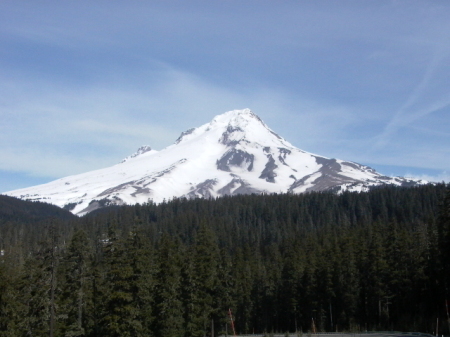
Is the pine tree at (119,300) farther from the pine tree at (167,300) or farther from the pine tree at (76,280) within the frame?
the pine tree at (76,280)

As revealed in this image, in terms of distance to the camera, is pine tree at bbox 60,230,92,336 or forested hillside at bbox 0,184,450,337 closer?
forested hillside at bbox 0,184,450,337

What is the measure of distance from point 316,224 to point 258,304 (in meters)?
92.3

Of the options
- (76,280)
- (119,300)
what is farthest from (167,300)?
(119,300)

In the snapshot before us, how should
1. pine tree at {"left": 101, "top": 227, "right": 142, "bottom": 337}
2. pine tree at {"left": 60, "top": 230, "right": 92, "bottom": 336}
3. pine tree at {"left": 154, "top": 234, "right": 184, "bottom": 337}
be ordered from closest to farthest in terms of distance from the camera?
pine tree at {"left": 101, "top": 227, "right": 142, "bottom": 337}, pine tree at {"left": 60, "top": 230, "right": 92, "bottom": 336}, pine tree at {"left": 154, "top": 234, "right": 184, "bottom": 337}

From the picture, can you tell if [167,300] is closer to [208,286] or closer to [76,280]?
[208,286]

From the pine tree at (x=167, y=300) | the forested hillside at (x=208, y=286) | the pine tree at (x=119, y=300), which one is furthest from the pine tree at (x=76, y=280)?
the pine tree at (x=119, y=300)

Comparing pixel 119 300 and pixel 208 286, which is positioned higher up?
pixel 208 286

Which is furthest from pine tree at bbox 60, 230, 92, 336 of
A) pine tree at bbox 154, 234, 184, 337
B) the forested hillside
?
pine tree at bbox 154, 234, 184, 337

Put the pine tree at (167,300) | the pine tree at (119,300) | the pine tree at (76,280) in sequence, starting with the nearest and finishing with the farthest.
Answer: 1. the pine tree at (119,300)
2. the pine tree at (76,280)
3. the pine tree at (167,300)

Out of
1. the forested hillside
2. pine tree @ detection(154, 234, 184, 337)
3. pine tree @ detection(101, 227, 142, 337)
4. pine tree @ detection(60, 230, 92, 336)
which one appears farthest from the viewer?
pine tree @ detection(154, 234, 184, 337)

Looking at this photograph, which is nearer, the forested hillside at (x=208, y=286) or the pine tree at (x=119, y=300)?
the pine tree at (x=119, y=300)

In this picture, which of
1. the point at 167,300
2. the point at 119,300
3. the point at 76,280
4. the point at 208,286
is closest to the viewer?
the point at 119,300

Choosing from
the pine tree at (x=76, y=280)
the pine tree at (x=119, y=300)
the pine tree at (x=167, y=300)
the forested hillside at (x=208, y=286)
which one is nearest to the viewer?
the pine tree at (x=119, y=300)

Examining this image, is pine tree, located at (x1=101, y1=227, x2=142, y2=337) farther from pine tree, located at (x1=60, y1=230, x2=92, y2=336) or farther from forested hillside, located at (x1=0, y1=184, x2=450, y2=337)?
pine tree, located at (x1=60, y1=230, x2=92, y2=336)
